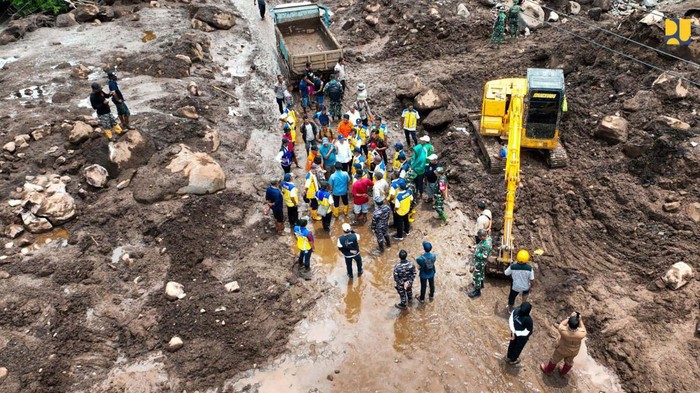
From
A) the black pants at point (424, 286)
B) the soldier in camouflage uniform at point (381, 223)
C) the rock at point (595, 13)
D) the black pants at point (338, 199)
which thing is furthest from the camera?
the rock at point (595, 13)

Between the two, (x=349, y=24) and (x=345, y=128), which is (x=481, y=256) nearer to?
(x=345, y=128)

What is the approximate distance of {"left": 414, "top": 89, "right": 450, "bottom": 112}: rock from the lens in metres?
15.1

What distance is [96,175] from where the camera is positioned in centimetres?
1137

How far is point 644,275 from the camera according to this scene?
8961mm

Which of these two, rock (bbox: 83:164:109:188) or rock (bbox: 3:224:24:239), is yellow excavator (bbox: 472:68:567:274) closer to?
rock (bbox: 83:164:109:188)

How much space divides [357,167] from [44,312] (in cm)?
701

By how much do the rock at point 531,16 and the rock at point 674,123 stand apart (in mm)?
9296

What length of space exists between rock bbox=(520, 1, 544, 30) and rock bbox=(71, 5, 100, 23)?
1844 centimetres

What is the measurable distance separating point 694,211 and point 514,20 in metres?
11.9

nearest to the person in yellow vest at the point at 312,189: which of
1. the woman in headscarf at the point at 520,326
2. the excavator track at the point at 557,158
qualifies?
the woman in headscarf at the point at 520,326

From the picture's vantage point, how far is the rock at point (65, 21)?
792 inches

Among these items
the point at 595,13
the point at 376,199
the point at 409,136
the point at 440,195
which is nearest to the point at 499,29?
the point at 595,13

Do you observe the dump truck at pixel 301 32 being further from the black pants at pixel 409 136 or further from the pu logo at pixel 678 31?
the pu logo at pixel 678 31

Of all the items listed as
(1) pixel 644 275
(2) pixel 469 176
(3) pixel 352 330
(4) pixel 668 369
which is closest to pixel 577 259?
(1) pixel 644 275
